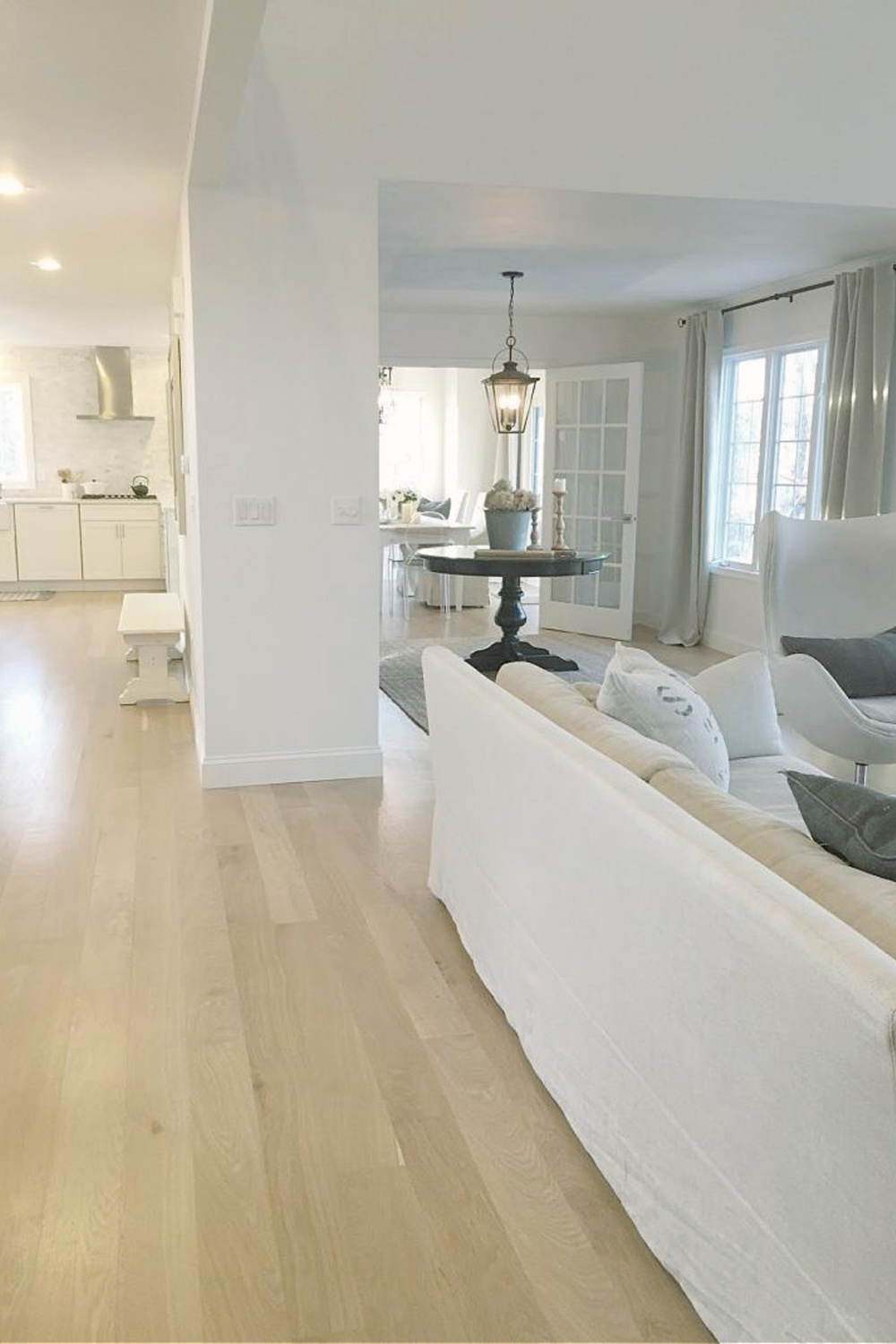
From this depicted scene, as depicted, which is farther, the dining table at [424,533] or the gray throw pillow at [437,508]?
the gray throw pillow at [437,508]

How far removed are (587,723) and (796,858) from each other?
816 mm

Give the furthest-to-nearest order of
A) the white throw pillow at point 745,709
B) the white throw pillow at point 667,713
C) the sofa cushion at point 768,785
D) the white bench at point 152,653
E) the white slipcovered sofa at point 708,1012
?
the white bench at point 152,653 → the white throw pillow at point 745,709 → the sofa cushion at point 768,785 → the white throw pillow at point 667,713 → the white slipcovered sofa at point 708,1012

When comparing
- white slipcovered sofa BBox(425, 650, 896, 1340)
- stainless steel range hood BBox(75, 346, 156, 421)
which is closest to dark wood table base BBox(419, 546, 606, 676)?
white slipcovered sofa BBox(425, 650, 896, 1340)

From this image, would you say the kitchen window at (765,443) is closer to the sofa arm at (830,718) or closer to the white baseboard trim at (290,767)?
the sofa arm at (830,718)

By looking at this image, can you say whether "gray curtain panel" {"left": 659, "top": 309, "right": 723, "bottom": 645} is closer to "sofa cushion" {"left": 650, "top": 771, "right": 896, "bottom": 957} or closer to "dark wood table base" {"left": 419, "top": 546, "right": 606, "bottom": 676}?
"dark wood table base" {"left": 419, "top": 546, "right": 606, "bottom": 676}

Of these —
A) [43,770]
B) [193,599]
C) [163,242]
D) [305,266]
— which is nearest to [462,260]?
[163,242]

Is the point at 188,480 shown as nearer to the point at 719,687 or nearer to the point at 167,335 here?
the point at 719,687

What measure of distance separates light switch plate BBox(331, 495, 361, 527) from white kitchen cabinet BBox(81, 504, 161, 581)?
21.3 feet

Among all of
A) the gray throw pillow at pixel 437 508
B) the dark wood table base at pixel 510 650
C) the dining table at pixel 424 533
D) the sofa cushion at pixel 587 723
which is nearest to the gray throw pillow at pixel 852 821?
the sofa cushion at pixel 587 723

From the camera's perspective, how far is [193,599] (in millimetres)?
4875

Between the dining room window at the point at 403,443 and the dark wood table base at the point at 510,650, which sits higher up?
the dining room window at the point at 403,443

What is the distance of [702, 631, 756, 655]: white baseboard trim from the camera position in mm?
7262

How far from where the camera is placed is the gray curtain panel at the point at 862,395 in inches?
218

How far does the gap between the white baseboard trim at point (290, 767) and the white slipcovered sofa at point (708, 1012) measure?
205 cm
